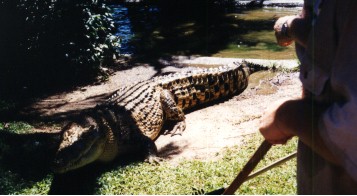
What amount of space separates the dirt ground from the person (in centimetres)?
306

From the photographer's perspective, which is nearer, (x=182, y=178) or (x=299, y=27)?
(x=299, y=27)

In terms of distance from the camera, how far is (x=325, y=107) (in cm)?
108

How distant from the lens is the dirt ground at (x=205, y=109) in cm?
459

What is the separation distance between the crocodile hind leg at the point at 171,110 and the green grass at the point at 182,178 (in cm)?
126

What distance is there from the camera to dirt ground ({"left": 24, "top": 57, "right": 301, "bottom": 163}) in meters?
4.59

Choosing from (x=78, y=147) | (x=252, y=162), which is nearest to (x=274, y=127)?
(x=252, y=162)

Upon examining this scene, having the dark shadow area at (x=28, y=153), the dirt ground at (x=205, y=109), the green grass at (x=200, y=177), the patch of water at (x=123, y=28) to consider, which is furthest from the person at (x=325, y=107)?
the patch of water at (x=123, y=28)

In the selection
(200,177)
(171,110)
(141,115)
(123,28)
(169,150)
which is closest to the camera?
(200,177)

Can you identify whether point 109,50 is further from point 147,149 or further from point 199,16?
point 199,16

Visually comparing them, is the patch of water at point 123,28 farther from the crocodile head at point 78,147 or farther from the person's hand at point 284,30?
the person's hand at point 284,30

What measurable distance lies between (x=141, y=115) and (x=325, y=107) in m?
4.25

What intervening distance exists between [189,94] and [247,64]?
1.56 meters

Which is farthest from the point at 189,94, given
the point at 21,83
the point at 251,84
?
the point at 21,83

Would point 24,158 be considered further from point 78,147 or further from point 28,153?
point 78,147
